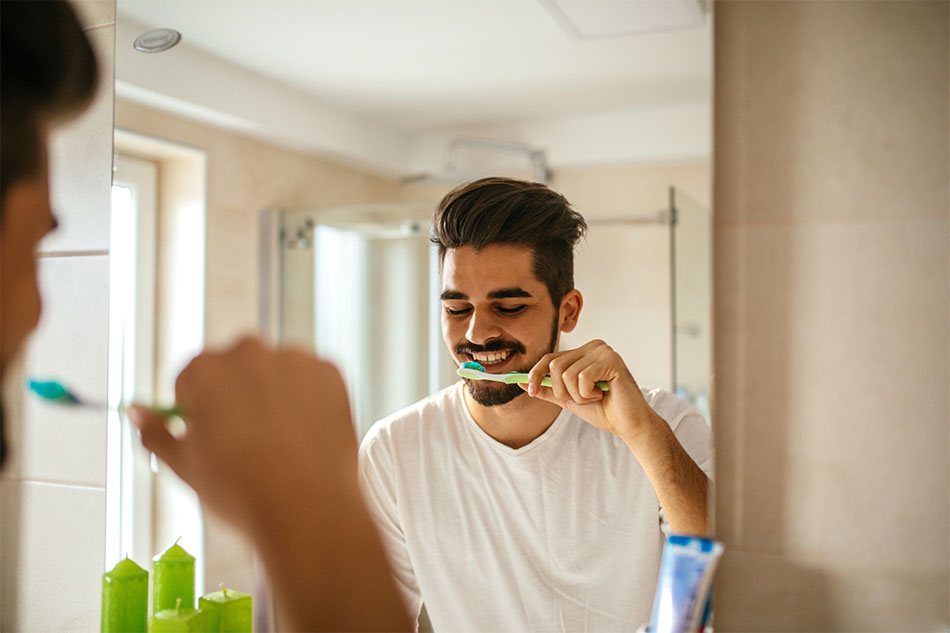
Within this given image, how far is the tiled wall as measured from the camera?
1.02 m

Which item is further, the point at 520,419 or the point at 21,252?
the point at 21,252

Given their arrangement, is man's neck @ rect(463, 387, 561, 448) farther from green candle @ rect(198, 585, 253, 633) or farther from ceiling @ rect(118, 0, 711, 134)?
green candle @ rect(198, 585, 253, 633)

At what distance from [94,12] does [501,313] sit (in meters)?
0.72

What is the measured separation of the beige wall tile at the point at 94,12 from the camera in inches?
39.8

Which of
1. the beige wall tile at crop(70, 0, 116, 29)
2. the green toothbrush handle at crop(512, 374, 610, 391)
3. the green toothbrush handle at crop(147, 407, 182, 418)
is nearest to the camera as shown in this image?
the green toothbrush handle at crop(512, 374, 610, 391)

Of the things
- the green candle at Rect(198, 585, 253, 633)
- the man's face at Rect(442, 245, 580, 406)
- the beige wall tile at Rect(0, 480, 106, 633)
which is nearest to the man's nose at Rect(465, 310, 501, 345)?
the man's face at Rect(442, 245, 580, 406)

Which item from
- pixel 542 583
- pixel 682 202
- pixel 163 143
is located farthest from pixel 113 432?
pixel 682 202

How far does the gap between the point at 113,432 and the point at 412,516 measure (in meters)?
0.48

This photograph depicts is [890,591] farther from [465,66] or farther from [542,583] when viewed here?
[465,66]

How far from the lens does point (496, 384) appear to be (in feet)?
2.54

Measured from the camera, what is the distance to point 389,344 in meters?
0.88

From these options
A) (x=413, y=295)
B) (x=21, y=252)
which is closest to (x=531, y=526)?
(x=413, y=295)

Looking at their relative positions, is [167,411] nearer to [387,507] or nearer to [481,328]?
[387,507]

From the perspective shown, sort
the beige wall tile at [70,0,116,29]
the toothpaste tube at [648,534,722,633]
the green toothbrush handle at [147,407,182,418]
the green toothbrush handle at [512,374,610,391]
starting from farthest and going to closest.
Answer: the beige wall tile at [70,0,116,29] → the green toothbrush handle at [147,407,182,418] → the green toothbrush handle at [512,374,610,391] → the toothpaste tube at [648,534,722,633]
